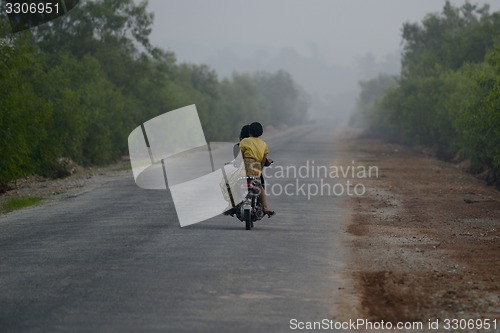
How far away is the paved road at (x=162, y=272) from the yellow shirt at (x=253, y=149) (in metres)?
1.37

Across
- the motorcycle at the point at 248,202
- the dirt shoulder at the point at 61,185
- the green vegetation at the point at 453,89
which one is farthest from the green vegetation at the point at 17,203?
the green vegetation at the point at 453,89

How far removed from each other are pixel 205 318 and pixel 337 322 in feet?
4.35

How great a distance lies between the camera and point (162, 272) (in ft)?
35.9

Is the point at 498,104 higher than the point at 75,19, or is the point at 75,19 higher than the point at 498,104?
the point at 75,19

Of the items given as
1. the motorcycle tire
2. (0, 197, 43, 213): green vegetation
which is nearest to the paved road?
the motorcycle tire

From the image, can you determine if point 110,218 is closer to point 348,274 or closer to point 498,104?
point 348,274

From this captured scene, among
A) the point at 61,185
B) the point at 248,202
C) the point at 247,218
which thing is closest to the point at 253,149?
the point at 248,202

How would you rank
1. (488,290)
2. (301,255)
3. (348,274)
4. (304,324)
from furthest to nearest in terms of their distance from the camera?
(301,255)
(348,274)
(488,290)
(304,324)

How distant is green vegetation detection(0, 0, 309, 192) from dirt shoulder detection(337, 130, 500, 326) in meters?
11.2

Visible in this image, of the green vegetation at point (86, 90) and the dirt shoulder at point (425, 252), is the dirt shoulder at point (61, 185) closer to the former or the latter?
the green vegetation at point (86, 90)

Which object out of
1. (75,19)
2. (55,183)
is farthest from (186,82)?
(55,183)

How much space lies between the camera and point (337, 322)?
28.0ft

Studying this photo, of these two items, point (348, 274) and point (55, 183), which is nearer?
point (348, 274)

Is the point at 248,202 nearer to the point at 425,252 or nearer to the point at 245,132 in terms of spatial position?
the point at 245,132
